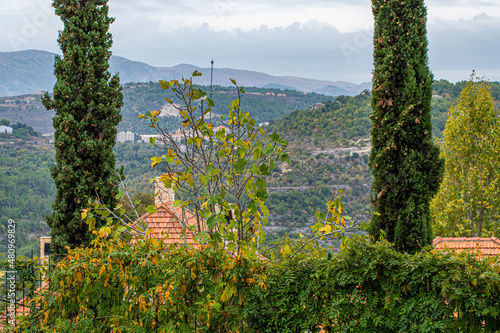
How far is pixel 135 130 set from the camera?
33750 mm

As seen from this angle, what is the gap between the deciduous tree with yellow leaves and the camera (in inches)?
524

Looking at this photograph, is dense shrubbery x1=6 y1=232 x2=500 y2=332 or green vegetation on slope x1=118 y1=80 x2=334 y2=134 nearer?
dense shrubbery x1=6 y1=232 x2=500 y2=332

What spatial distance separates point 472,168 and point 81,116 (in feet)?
38.5

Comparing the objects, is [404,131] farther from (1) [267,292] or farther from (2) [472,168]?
(2) [472,168]

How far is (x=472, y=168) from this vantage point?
1359cm

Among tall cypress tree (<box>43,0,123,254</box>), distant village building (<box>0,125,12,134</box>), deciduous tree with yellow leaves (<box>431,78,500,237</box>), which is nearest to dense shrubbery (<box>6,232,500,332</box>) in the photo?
tall cypress tree (<box>43,0,123,254</box>)

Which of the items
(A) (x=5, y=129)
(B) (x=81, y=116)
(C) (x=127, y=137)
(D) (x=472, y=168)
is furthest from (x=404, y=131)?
(A) (x=5, y=129)

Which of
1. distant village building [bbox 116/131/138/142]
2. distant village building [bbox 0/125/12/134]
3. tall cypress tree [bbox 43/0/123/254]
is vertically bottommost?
distant village building [bbox 116/131/138/142]

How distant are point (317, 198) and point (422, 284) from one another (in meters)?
20.6

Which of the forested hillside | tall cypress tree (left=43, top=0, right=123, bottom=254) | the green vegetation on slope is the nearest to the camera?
tall cypress tree (left=43, top=0, right=123, bottom=254)

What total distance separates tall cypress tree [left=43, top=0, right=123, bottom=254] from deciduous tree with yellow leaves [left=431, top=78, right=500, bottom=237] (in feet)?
Result: 35.1

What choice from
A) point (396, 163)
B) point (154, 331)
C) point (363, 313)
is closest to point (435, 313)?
point (363, 313)

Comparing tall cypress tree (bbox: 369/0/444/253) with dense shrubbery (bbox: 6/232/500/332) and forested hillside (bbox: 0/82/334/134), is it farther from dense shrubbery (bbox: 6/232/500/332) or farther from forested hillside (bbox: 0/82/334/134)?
forested hillside (bbox: 0/82/334/134)

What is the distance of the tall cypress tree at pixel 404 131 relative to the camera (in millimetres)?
8234
